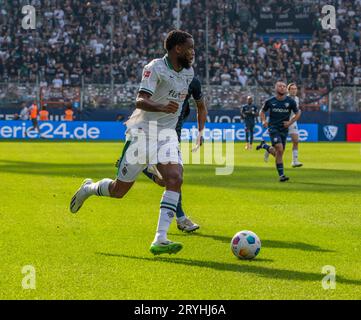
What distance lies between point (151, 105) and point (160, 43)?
41.4 metres

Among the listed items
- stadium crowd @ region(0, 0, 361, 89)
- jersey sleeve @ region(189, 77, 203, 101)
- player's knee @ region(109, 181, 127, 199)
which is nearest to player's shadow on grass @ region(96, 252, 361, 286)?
player's knee @ region(109, 181, 127, 199)

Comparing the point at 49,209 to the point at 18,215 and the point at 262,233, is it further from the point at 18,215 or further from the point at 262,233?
the point at 262,233

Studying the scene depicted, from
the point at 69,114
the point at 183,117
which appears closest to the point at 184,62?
the point at 183,117

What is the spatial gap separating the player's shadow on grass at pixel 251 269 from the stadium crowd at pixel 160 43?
125ft

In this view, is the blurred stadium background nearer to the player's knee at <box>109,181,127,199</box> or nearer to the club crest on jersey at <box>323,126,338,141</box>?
the club crest on jersey at <box>323,126,338,141</box>

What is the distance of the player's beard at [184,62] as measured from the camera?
10000 millimetres

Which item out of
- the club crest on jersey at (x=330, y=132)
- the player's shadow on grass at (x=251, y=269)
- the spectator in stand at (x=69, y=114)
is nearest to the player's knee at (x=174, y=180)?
the player's shadow on grass at (x=251, y=269)

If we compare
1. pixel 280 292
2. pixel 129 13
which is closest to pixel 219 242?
pixel 280 292

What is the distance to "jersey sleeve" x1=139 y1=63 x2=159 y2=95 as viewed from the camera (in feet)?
32.3

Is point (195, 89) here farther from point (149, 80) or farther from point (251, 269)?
point (251, 269)

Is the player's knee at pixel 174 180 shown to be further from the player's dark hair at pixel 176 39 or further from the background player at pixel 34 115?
the background player at pixel 34 115

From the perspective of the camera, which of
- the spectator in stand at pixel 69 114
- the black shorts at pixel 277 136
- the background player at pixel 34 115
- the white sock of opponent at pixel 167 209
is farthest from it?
the spectator in stand at pixel 69 114

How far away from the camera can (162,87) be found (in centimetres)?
1010
